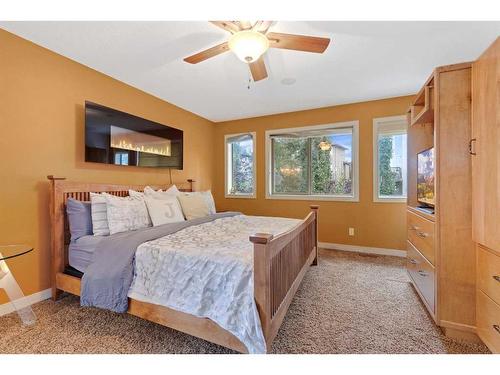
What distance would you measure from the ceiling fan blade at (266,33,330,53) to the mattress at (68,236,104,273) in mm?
2168

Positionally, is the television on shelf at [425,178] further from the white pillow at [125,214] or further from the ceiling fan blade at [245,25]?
the white pillow at [125,214]

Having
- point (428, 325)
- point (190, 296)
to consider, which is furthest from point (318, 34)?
point (428, 325)

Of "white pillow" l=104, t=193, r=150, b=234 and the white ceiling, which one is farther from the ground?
the white ceiling

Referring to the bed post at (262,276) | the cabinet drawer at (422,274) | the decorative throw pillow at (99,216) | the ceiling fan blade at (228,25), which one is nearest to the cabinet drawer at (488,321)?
the cabinet drawer at (422,274)

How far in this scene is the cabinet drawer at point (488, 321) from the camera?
137 cm

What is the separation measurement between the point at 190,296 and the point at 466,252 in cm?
193

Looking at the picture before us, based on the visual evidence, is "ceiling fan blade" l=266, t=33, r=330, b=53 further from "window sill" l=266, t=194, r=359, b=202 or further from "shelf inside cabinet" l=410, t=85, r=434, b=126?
"window sill" l=266, t=194, r=359, b=202

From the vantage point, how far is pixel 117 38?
2.10 metres

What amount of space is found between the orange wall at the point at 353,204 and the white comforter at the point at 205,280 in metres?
2.52

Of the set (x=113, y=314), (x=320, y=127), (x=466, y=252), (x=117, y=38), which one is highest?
(x=117, y=38)

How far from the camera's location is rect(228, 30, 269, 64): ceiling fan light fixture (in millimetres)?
1521

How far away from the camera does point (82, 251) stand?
2.08 m

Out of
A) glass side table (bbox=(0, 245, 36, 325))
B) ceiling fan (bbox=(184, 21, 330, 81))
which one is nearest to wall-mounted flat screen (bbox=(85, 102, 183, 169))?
glass side table (bbox=(0, 245, 36, 325))
